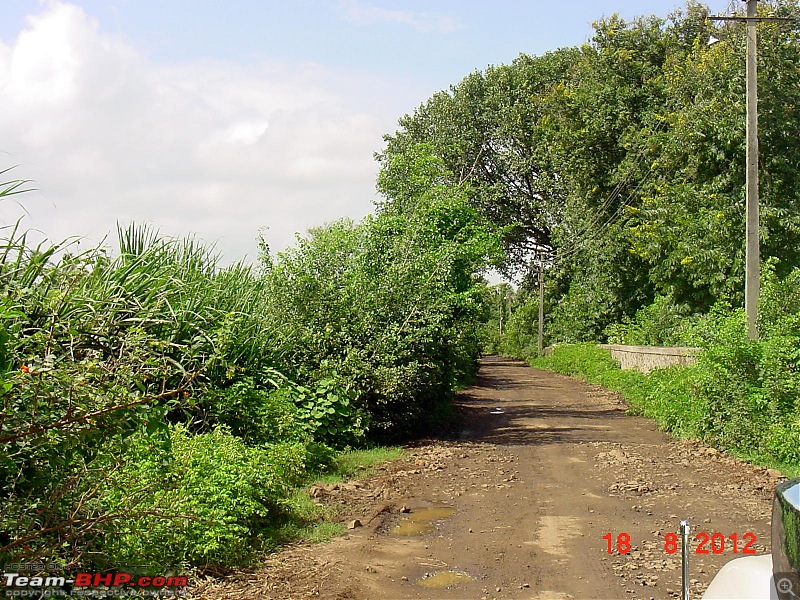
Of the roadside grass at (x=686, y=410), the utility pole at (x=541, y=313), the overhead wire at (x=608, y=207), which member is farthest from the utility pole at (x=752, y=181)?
the utility pole at (x=541, y=313)

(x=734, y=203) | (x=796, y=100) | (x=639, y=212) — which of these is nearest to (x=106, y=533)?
(x=734, y=203)

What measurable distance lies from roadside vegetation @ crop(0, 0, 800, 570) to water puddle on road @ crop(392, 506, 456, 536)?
36.4 inches

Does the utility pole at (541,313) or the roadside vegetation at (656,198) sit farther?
the utility pole at (541,313)

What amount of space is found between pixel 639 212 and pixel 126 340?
27226mm

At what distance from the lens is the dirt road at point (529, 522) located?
6.72 metres

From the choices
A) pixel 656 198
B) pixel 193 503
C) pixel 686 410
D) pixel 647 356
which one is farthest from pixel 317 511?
pixel 656 198

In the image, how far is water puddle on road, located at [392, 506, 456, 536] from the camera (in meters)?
8.67

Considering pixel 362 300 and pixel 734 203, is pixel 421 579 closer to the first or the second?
pixel 362 300

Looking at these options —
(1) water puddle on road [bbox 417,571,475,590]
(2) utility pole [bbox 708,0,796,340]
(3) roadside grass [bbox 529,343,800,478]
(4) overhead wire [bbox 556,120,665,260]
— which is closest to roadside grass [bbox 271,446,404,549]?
(1) water puddle on road [bbox 417,571,475,590]

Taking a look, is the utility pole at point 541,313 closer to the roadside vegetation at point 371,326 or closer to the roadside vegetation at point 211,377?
the roadside vegetation at point 371,326

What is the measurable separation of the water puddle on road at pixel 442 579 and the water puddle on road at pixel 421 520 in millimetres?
1467

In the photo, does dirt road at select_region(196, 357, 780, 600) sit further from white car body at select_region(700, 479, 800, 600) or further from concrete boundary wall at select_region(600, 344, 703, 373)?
concrete boundary wall at select_region(600, 344, 703, 373)

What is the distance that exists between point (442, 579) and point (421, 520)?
87.7 inches

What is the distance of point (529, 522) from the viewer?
8891 mm
